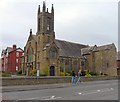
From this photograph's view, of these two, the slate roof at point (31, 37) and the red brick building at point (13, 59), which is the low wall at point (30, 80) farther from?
the red brick building at point (13, 59)

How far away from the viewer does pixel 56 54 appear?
232ft

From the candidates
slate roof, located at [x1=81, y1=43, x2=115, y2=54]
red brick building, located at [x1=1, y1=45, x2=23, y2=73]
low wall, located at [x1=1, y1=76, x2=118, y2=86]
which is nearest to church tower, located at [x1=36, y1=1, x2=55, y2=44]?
slate roof, located at [x1=81, y1=43, x2=115, y2=54]

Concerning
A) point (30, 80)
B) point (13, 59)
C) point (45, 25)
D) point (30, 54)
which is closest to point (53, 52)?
point (45, 25)

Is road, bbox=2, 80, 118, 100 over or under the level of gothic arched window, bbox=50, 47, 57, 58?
under

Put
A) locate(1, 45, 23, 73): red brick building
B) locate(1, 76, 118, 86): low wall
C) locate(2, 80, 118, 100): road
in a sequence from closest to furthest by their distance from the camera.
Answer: locate(2, 80, 118, 100): road, locate(1, 76, 118, 86): low wall, locate(1, 45, 23, 73): red brick building

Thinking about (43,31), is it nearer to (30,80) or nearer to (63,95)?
(30,80)

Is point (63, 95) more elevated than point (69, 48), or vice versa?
point (69, 48)

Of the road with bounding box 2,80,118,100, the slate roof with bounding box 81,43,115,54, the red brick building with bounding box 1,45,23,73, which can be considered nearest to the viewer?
the road with bounding box 2,80,118,100

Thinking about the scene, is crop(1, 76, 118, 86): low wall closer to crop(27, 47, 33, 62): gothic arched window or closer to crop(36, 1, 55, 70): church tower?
crop(36, 1, 55, 70): church tower

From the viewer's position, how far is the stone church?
69.9 m

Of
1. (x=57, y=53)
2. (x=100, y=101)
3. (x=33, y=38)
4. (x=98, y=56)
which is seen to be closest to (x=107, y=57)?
(x=98, y=56)

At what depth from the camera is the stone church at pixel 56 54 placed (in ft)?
229

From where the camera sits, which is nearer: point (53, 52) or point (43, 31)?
point (53, 52)

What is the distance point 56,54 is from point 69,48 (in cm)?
1062
